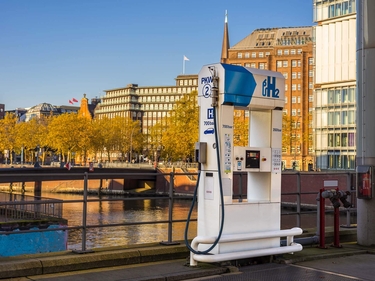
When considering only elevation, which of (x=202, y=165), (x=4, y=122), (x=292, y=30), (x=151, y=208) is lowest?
(x=151, y=208)

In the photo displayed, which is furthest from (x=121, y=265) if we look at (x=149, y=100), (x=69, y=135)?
(x=149, y=100)

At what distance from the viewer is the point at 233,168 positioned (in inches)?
356

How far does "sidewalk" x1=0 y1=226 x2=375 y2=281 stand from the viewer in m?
7.90

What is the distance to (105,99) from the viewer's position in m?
183

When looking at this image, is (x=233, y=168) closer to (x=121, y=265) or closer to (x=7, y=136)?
(x=121, y=265)

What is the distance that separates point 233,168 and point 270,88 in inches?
59.4

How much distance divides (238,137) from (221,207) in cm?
6775

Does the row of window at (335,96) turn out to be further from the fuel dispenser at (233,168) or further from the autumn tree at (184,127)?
the fuel dispenser at (233,168)

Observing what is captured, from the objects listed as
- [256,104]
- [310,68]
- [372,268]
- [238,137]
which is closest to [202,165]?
[256,104]

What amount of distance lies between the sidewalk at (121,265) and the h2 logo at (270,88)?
105 inches

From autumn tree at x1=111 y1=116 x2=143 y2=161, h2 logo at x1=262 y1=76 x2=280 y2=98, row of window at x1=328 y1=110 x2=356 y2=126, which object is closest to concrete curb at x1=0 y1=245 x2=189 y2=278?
h2 logo at x1=262 y1=76 x2=280 y2=98

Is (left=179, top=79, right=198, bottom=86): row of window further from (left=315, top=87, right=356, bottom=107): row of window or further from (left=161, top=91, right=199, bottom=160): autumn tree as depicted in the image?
(left=315, top=87, right=356, bottom=107): row of window

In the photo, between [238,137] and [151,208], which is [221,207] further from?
[238,137]

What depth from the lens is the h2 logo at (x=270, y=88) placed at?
946cm
